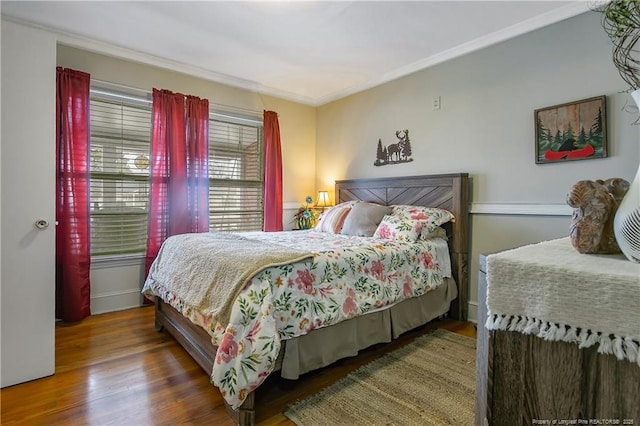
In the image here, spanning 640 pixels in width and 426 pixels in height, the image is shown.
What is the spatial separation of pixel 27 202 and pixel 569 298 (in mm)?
2549

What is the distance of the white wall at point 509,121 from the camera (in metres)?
2.25

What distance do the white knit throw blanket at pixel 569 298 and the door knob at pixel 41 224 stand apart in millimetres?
2385

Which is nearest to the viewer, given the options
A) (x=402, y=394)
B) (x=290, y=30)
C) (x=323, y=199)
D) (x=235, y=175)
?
(x=402, y=394)

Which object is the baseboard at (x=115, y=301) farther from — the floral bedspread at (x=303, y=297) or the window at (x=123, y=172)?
the floral bedspread at (x=303, y=297)

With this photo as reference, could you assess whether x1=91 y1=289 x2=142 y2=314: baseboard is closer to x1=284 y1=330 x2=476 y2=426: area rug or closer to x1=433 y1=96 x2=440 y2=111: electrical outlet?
x1=284 y1=330 x2=476 y2=426: area rug

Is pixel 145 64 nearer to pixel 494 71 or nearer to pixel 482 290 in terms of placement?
pixel 494 71

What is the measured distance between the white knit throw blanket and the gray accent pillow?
231 centimetres

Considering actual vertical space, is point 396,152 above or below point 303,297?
above

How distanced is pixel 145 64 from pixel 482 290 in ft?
12.1

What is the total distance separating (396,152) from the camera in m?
3.59

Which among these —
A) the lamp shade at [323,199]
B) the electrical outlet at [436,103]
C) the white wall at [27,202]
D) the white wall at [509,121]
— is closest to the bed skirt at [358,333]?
the white wall at [509,121]

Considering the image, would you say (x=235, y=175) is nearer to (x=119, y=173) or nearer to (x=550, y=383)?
(x=119, y=173)

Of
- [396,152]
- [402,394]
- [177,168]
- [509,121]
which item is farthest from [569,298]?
Result: [177,168]

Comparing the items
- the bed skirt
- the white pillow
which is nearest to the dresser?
the bed skirt
